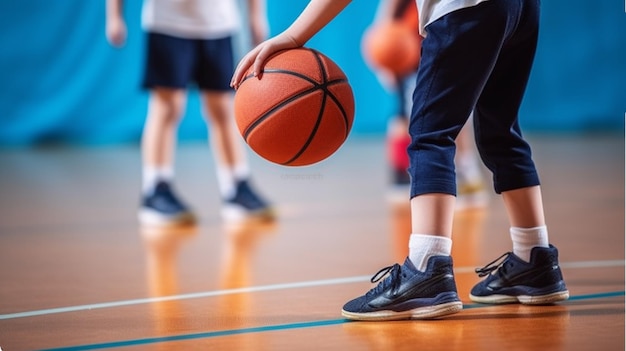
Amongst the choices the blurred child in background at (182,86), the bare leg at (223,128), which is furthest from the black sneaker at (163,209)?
the bare leg at (223,128)

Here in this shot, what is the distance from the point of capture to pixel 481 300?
2461 millimetres

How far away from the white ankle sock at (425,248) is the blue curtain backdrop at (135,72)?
6.46 m

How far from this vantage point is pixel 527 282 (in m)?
2.46

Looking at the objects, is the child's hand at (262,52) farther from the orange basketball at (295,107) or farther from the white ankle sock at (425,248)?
the white ankle sock at (425,248)

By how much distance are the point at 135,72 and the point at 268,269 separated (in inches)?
229

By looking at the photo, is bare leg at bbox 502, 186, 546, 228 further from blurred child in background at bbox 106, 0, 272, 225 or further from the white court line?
blurred child in background at bbox 106, 0, 272, 225

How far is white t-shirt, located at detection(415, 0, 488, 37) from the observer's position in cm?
223

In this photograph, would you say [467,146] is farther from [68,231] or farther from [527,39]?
[527,39]

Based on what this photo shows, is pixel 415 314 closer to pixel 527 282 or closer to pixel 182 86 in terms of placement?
pixel 527 282

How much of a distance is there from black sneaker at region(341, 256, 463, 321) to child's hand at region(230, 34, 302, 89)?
1.98ft

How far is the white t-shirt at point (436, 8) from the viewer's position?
87.7 inches

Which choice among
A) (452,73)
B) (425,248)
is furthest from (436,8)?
(425,248)

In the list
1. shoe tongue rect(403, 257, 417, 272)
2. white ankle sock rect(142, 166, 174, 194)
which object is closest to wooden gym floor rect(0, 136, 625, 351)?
shoe tongue rect(403, 257, 417, 272)

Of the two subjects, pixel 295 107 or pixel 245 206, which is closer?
pixel 295 107
